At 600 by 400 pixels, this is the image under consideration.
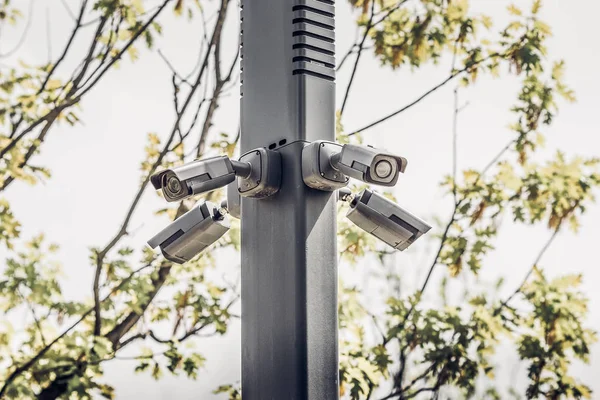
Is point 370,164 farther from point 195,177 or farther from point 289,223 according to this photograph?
point 195,177

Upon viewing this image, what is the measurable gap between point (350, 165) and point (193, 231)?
0.50 meters

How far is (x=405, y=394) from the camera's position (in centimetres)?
532

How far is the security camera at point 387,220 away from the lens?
1892mm

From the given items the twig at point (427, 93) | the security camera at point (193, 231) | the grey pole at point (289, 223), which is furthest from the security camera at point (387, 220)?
the twig at point (427, 93)

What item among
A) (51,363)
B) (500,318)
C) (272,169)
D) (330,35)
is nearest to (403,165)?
(272,169)

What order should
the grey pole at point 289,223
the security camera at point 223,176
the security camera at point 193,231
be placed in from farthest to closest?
the security camera at point 193,231
the security camera at point 223,176
the grey pole at point 289,223

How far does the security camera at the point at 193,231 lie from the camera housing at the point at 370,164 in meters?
0.41

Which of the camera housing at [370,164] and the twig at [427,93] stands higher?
the twig at [427,93]

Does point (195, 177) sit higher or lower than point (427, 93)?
lower

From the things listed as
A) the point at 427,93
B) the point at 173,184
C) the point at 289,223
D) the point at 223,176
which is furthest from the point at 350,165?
the point at 427,93

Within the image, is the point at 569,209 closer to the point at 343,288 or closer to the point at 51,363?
the point at 343,288

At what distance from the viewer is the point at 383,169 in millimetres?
1745

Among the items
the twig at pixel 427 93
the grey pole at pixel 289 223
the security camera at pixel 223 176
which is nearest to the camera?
the grey pole at pixel 289 223

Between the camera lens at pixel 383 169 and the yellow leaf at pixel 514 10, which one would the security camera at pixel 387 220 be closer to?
the camera lens at pixel 383 169
